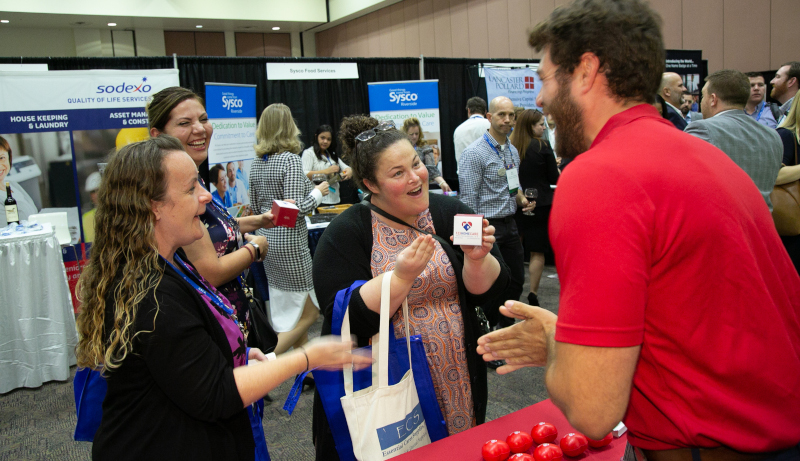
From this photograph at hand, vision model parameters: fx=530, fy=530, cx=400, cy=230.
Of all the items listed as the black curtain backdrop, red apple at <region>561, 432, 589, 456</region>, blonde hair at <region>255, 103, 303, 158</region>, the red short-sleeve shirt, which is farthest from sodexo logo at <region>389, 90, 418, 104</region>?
the red short-sleeve shirt

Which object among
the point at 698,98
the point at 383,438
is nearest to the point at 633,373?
the point at 383,438

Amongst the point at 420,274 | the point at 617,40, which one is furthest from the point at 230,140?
the point at 617,40

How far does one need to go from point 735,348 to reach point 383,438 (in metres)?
0.91

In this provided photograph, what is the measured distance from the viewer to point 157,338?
1.08 meters

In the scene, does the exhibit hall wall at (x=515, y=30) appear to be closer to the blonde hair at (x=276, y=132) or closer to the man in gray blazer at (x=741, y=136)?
the man in gray blazer at (x=741, y=136)

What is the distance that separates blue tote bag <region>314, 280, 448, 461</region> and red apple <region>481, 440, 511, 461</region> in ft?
1.05

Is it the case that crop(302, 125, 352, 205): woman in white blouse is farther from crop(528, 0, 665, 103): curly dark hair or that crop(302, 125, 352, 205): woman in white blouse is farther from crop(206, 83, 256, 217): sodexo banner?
crop(528, 0, 665, 103): curly dark hair

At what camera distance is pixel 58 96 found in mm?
4215

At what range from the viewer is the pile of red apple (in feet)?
3.85

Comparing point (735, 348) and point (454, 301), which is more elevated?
point (735, 348)

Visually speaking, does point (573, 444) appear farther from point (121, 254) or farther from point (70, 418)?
point (70, 418)

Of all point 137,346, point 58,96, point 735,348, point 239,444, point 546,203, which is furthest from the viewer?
point 546,203

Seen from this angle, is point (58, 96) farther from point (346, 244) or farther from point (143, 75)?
point (346, 244)

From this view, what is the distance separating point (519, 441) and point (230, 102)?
5.16 metres
